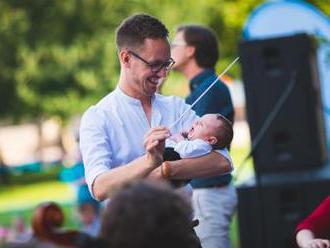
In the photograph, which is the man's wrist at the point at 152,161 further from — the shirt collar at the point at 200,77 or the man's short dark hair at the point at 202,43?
the man's short dark hair at the point at 202,43

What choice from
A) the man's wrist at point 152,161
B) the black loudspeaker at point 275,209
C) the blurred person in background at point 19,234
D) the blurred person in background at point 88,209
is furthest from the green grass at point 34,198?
the man's wrist at point 152,161

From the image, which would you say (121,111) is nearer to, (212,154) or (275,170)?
(212,154)

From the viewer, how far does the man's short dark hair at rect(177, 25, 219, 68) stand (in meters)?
5.23

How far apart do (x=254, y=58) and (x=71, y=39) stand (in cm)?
2201

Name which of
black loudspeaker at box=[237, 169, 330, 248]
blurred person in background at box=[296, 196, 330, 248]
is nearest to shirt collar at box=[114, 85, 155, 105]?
blurred person in background at box=[296, 196, 330, 248]

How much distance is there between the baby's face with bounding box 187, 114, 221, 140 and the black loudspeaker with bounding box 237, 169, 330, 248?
10.0 ft

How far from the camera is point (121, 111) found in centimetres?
364

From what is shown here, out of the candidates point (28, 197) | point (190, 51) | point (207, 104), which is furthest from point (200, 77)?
point (28, 197)

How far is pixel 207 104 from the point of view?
474cm

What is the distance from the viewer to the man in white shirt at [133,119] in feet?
11.4

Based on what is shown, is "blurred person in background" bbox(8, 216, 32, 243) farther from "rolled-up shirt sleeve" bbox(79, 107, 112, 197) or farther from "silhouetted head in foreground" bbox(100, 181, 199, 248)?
"rolled-up shirt sleeve" bbox(79, 107, 112, 197)

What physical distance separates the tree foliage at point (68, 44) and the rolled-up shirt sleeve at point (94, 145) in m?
24.3

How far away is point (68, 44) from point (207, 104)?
79.4 feet

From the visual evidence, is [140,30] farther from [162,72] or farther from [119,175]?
[119,175]
